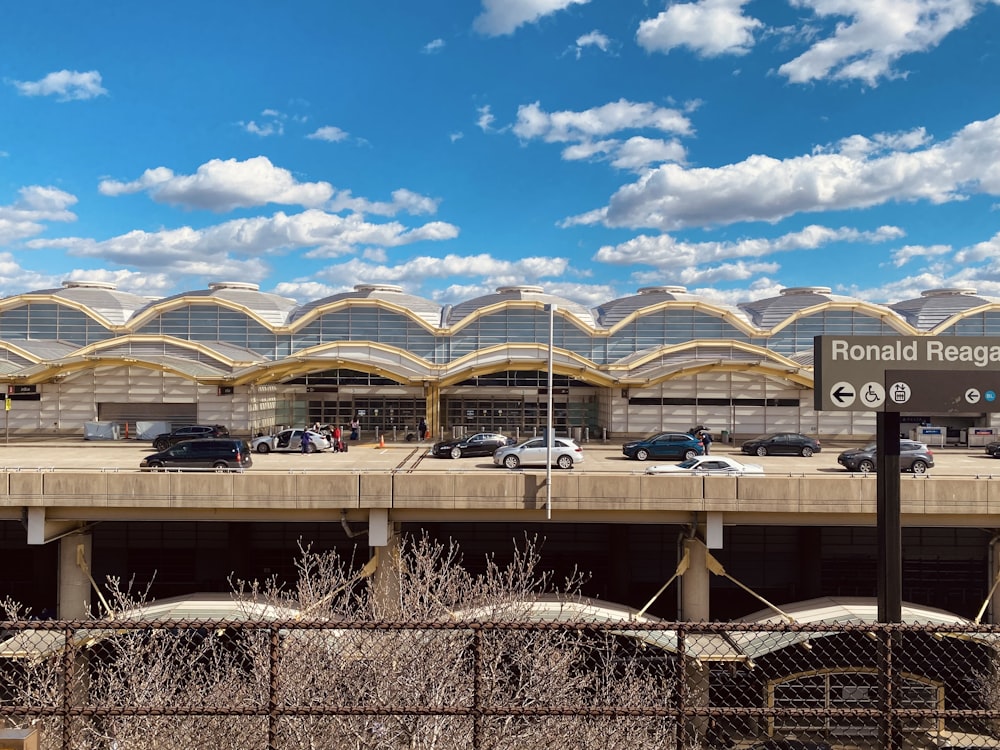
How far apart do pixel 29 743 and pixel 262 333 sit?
142ft

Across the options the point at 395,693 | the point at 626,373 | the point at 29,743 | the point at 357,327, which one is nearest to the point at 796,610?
the point at 395,693

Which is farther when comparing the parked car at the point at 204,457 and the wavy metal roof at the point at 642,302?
the wavy metal roof at the point at 642,302

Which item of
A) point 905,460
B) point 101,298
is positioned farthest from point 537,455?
point 101,298

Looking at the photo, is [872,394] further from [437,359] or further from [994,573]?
[437,359]

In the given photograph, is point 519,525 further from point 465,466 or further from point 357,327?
point 357,327

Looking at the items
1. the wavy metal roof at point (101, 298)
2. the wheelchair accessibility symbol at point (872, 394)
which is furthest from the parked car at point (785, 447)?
the wavy metal roof at point (101, 298)

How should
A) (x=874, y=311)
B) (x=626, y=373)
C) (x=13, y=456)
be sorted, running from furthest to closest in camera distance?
(x=874, y=311) → (x=626, y=373) → (x=13, y=456)

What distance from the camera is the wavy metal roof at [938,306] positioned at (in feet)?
160

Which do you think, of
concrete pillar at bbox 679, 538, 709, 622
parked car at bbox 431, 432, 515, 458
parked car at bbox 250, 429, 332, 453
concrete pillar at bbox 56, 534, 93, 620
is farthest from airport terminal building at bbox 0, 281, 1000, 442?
concrete pillar at bbox 679, 538, 709, 622

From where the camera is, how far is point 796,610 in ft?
66.4

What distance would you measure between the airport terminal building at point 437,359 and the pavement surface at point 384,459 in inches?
135

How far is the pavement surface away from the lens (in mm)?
26344

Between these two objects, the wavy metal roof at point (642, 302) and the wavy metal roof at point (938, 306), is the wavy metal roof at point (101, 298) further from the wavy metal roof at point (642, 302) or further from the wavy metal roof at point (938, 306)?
the wavy metal roof at point (938, 306)

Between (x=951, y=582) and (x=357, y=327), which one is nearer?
(x=951, y=582)
